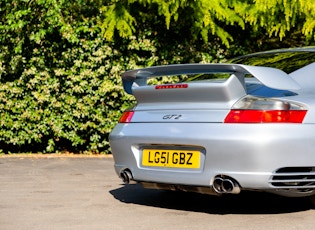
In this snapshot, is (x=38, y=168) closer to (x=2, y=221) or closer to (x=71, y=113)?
(x=71, y=113)

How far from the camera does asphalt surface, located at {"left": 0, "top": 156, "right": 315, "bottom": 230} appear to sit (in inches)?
205

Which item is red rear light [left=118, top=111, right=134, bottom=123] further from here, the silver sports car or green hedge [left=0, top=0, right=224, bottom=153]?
green hedge [left=0, top=0, right=224, bottom=153]

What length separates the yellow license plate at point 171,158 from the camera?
533cm

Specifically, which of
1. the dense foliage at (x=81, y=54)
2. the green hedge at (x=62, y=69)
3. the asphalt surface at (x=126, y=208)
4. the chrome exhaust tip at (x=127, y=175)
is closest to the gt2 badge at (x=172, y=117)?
the chrome exhaust tip at (x=127, y=175)

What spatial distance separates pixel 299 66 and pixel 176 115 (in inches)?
43.7

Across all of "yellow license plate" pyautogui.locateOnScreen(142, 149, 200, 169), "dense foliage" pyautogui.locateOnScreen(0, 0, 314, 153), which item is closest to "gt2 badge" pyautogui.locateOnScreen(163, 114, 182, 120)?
"yellow license plate" pyautogui.locateOnScreen(142, 149, 200, 169)

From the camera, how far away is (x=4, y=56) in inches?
401

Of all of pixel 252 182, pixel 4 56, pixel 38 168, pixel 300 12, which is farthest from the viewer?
pixel 4 56

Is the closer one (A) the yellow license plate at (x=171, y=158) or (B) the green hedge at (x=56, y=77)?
(A) the yellow license plate at (x=171, y=158)

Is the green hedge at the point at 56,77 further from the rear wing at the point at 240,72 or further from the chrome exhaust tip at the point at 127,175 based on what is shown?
the chrome exhaust tip at the point at 127,175

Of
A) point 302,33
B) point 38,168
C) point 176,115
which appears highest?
point 176,115

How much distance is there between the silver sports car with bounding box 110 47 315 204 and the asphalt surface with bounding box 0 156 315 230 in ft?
0.77

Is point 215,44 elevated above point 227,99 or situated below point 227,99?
below

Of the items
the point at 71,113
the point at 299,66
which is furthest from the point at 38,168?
the point at 299,66
